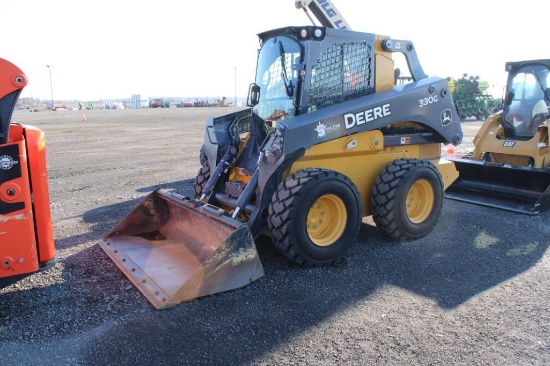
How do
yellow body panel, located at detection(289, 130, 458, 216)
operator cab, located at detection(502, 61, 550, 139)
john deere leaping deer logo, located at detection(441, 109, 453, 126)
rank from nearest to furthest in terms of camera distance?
yellow body panel, located at detection(289, 130, 458, 216)
john deere leaping deer logo, located at detection(441, 109, 453, 126)
operator cab, located at detection(502, 61, 550, 139)

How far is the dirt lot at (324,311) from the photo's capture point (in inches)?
127

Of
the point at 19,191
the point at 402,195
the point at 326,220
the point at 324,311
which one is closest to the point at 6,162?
the point at 19,191

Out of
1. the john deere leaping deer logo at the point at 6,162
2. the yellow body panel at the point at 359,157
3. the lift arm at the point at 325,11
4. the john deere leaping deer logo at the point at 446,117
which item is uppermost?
the lift arm at the point at 325,11

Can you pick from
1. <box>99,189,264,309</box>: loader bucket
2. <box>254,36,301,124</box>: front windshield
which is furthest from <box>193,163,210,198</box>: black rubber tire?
<box>254,36,301,124</box>: front windshield

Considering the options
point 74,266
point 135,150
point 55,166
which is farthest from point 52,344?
point 135,150

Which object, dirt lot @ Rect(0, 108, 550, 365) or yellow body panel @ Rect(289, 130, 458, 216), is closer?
dirt lot @ Rect(0, 108, 550, 365)

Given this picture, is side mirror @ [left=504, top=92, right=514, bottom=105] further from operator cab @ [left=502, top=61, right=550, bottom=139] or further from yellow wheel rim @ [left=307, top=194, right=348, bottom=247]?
yellow wheel rim @ [left=307, top=194, right=348, bottom=247]

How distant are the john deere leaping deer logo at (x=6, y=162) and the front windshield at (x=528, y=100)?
7723 mm

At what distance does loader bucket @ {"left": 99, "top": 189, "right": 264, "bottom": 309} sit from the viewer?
12.8ft

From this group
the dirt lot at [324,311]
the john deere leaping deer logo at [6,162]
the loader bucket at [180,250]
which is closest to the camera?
the dirt lot at [324,311]

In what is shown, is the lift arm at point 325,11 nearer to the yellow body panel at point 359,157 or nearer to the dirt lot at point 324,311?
the yellow body panel at point 359,157

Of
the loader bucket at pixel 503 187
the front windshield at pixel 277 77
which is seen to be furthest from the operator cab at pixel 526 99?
the front windshield at pixel 277 77

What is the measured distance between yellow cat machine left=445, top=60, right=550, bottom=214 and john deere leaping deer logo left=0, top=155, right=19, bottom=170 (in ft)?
19.7

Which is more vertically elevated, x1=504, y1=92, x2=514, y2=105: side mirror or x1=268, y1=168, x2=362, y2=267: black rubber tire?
x1=504, y1=92, x2=514, y2=105: side mirror
